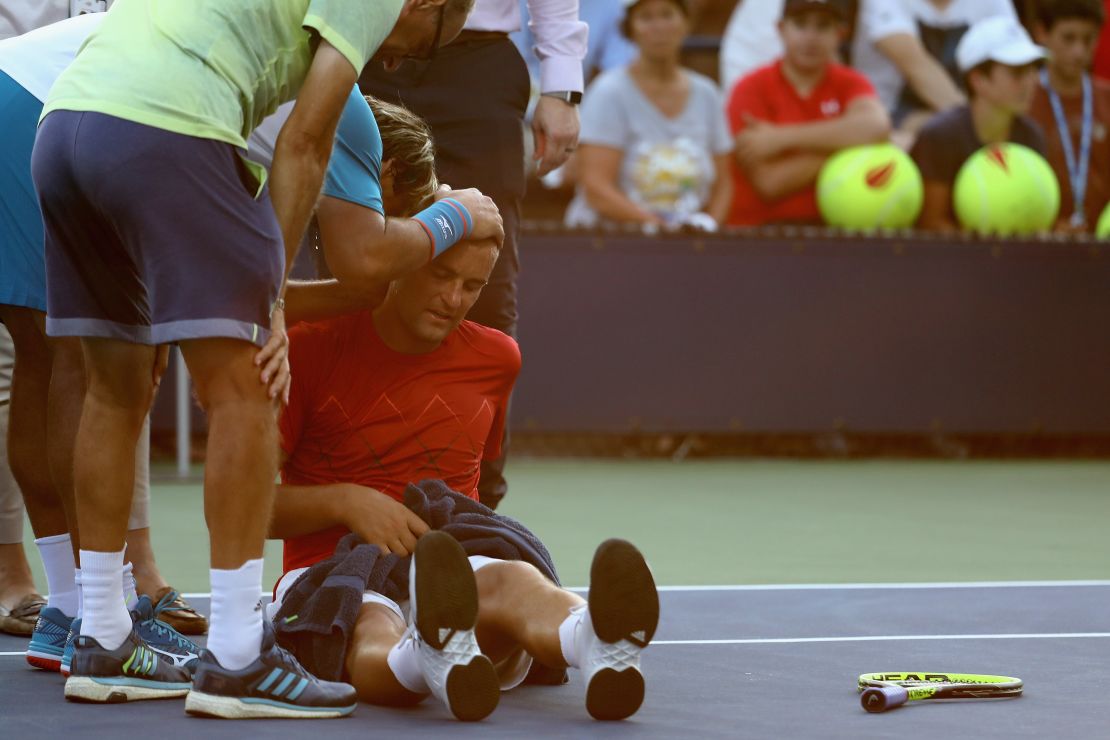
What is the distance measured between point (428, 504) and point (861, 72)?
6.25 meters

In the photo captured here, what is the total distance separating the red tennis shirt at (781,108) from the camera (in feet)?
27.0

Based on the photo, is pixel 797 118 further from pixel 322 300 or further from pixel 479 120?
pixel 322 300

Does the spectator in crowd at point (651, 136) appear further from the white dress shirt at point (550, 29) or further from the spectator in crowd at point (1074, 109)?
the white dress shirt at point (550, 29)

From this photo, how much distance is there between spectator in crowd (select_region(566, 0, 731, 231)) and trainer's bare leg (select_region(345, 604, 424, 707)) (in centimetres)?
497

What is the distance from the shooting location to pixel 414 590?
8.95 ft

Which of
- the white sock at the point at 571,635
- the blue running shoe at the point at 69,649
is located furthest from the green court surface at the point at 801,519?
the white sock at the point at 571,635

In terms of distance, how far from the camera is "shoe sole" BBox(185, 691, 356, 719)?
2.79m

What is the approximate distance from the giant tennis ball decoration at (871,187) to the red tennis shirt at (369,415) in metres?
4.90

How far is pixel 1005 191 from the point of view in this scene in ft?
26.8

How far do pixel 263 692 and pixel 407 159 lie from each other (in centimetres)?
118

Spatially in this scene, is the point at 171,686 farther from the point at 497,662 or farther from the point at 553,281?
the point at 553,281

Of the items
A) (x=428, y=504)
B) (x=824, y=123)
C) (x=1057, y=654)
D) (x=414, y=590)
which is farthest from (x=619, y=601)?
(x=824, y=123)

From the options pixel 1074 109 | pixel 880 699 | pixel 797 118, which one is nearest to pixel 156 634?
pixel 880 699

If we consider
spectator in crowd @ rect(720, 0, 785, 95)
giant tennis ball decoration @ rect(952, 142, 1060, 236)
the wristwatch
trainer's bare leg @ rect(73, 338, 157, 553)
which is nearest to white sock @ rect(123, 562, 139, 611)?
trainer's bare leg @ rect(73, 338, 157, 553)
